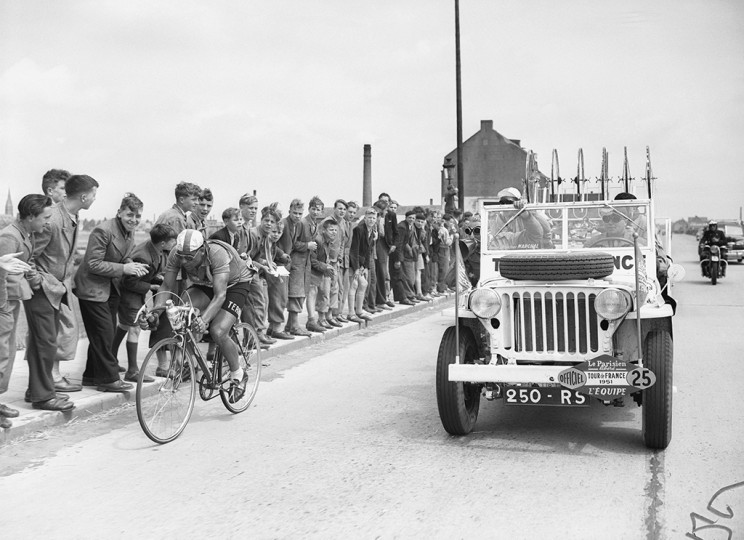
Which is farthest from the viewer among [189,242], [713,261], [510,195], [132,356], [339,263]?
[713,261]

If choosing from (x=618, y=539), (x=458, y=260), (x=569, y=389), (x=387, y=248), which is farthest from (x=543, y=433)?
(x=387, y=248)

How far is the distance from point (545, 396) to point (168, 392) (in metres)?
2.82

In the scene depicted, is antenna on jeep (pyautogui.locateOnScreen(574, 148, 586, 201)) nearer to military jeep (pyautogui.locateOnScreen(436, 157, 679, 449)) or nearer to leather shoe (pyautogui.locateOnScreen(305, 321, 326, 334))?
military jeep (pyautogui.locateOnScreen(436, 157, 679, 449))

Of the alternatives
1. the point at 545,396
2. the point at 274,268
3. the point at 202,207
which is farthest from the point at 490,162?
the point at 545,396

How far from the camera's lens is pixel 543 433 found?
6148mm

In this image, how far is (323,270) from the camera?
38.5 ft

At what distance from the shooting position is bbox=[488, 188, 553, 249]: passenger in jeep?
24.3ft

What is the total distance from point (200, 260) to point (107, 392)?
1.77 m

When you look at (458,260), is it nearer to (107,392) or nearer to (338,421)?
(338,421)

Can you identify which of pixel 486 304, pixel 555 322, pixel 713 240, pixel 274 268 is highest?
pixel 713 240

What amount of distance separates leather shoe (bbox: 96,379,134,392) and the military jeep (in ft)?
10.5

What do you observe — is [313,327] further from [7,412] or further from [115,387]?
[7,412]

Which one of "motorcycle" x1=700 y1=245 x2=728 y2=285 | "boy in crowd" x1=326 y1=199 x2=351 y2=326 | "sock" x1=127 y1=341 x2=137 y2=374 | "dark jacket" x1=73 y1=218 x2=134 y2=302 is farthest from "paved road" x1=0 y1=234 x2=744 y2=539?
"motorcycle" x1=700 y1=245 x2=728 y2=285

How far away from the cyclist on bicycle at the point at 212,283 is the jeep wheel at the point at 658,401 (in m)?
3.29
